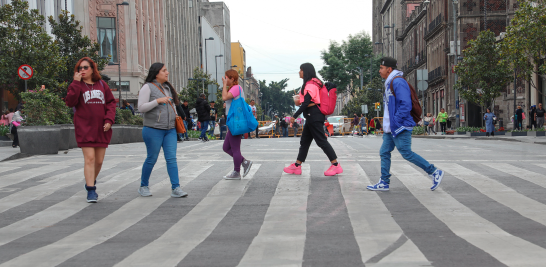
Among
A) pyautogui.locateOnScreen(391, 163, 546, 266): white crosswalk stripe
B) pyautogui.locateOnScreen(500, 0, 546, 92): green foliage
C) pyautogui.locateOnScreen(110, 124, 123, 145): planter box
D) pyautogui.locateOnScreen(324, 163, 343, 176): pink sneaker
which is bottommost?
pyautogui.locateOnScreen(391, 163, 546, 266): white crosswalk stripe

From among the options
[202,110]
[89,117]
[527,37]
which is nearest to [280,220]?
[89,117]

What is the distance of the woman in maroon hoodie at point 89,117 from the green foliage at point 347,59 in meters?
80.0

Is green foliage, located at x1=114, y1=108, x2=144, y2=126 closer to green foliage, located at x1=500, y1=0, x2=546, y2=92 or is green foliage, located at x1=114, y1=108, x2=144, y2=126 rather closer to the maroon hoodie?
green foliage, located at x1=500, y1=0, x2=546, y2=92

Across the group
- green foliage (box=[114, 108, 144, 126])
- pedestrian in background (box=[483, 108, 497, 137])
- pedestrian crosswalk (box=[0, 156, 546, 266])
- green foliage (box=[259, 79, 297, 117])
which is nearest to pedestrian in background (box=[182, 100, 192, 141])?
pedestrian crosswalk (box=[0, 156, 546, 266])

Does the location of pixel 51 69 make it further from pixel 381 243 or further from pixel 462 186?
pixel 381 243

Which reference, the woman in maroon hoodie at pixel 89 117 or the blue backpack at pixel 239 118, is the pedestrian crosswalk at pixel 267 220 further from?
the blue backpack at pixel 239 118

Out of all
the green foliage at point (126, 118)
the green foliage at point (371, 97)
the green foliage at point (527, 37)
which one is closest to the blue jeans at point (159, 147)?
the green foliage at point (126, 118)

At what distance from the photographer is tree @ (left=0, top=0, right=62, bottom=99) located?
84.0ft

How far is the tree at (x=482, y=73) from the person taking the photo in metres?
35.3

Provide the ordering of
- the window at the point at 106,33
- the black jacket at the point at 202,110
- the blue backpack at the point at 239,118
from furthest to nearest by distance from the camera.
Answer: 1. the window at the point at 106,33
2. the black jacket at the point at 202,110
3. the blue backpack at the point at 239,118

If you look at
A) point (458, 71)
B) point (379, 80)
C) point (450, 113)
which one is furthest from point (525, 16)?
point (379, 80)

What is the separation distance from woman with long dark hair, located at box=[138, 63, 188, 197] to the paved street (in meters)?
0.32

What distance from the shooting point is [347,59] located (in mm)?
86812

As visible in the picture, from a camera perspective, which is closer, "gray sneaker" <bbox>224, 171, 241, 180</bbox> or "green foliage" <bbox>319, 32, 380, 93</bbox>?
"gray sneaker" <bbox>224, 171, 241, 180</bbox>
